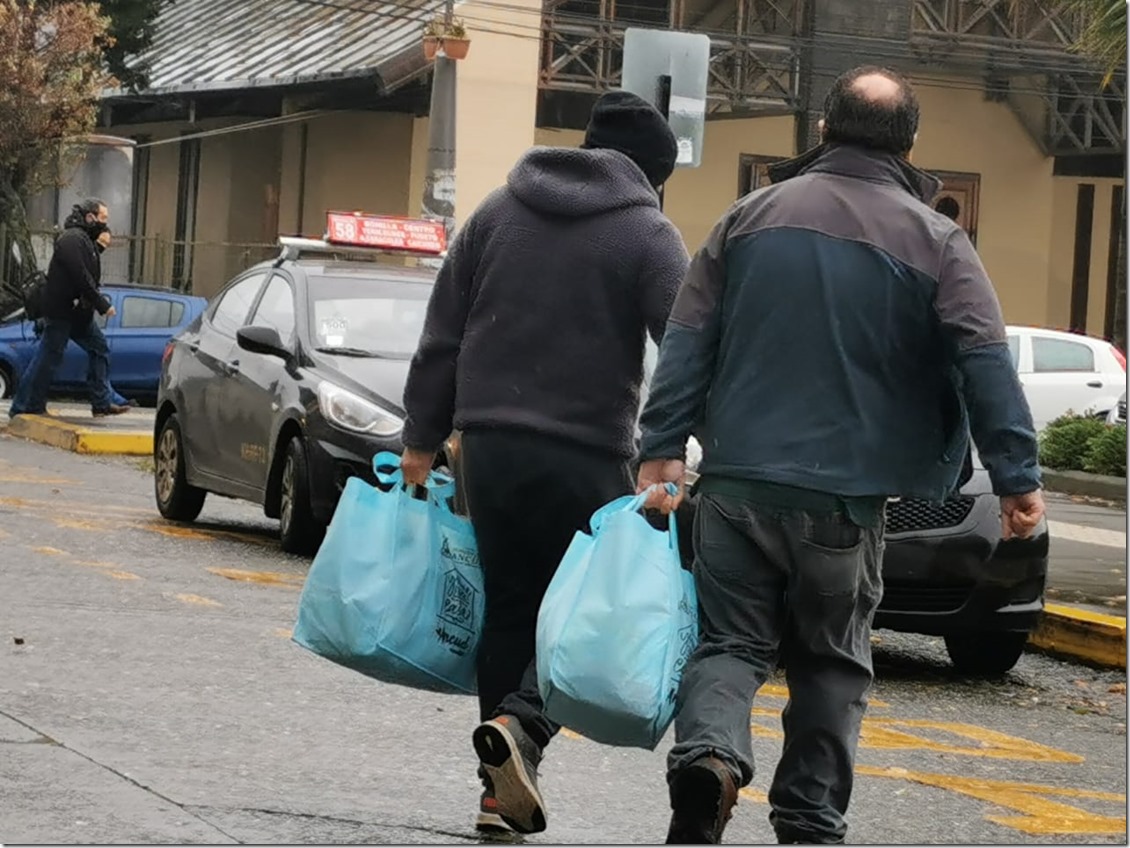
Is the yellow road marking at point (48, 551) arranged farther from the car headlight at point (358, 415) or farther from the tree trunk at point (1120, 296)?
the tree trunk at point (1120, 296)

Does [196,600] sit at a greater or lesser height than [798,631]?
lesser

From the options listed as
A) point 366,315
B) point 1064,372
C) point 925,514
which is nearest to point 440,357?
point 925,514

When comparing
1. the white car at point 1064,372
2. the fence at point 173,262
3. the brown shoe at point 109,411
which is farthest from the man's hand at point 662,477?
the fence at point 173,262

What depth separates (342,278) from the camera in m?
13.4

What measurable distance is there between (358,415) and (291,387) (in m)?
0.60

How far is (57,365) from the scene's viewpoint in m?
21.0

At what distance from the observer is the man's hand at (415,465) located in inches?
253

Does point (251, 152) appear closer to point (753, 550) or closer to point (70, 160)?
point (70, 160)

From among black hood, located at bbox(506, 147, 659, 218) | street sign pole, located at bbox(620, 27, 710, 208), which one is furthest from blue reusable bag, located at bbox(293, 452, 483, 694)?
street sign pole, located at bbox(620, 27, 710, 208)

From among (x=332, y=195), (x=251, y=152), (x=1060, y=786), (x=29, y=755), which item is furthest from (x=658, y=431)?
(x=251, y=152)

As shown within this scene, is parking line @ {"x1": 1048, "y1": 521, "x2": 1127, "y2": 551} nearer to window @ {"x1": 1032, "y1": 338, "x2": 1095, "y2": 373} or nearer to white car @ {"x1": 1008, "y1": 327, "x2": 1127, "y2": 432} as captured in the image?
white car @ {"x1": 1008, "y1": 327, "x2": 1127, "y2": 432}

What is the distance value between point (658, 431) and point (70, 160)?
25.8 meters

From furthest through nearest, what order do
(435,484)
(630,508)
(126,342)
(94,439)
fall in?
1. (126,342)
2. (94,439)
3. (435,484)
4. (630,508)

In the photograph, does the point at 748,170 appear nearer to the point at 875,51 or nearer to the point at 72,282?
the point at 875,51
